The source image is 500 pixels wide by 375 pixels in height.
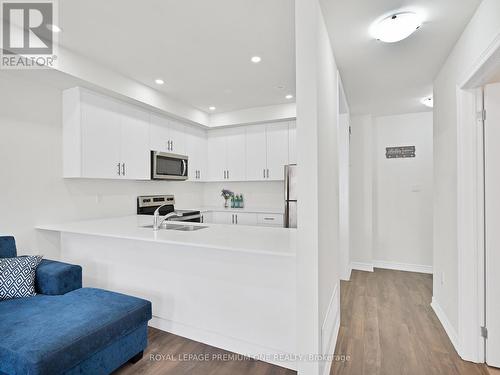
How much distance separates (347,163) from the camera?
3832mm

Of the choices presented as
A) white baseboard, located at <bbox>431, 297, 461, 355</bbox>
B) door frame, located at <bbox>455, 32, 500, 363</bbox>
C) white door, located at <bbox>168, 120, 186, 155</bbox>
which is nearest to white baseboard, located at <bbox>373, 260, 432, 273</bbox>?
white baseboard, located at <bbox>431, 297, 461, 355</bbox>

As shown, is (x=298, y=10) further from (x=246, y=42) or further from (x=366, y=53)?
(x=366, y=53)

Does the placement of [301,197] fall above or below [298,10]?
below

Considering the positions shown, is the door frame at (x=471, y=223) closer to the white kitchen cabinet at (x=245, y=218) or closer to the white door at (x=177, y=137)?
the white kitchen cabinet at (x=245, y=218)

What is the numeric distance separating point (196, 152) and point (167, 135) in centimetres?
72

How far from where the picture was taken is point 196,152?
4602 millimetres

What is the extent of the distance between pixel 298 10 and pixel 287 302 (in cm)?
187

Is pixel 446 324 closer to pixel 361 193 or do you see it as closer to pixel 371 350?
pixel 371 350

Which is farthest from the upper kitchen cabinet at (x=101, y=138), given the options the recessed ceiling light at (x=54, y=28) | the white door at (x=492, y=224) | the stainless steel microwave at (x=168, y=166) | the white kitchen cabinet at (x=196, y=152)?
the white door at (x=492, y=224)

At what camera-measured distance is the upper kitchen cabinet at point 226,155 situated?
4.59 meters

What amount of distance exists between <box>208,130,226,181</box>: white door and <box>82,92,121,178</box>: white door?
73.7 inches

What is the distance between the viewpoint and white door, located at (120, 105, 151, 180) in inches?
129

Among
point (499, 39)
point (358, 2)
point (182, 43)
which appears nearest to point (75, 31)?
point (182, 43)

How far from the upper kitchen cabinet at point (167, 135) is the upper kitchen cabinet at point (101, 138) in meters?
0.20
